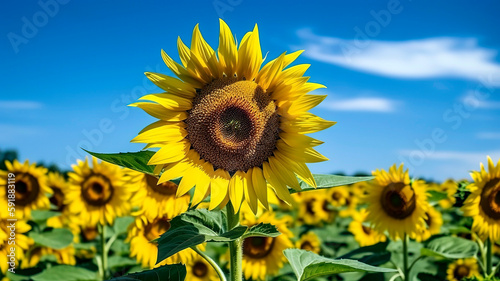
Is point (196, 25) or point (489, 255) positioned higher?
point (196, 25)

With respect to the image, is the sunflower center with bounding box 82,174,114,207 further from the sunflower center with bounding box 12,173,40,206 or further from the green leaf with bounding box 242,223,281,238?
the green leaf with bounding box 242,223,281,238

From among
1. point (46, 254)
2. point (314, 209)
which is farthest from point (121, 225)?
point (314, 209)

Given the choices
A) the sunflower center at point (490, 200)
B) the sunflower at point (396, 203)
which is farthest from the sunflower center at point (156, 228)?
the sunflower center at point (490, 200)

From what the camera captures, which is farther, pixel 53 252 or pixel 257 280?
pixel 53 252

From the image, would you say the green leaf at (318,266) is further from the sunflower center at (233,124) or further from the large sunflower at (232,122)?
the sunflower center at (233,124)

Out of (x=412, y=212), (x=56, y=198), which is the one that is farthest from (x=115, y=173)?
(x=412, y=212)

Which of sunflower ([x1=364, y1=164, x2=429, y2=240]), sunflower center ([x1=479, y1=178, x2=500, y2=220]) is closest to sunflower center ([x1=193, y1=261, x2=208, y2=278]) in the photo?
sunflower ([x1=364, y1=164, x2=429, y2=240])

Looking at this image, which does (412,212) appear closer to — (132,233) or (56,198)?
(132,233)

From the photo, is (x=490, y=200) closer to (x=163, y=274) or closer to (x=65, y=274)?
(x=163, y=274)
